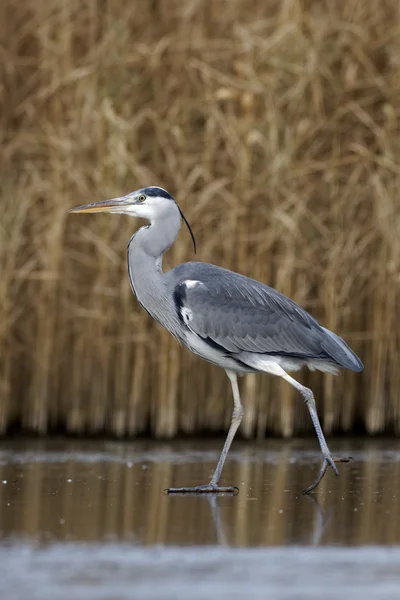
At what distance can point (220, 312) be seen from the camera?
754 centimetres

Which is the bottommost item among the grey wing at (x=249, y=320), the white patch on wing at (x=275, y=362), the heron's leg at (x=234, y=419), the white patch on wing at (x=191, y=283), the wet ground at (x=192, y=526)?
the wet ground at (x=192, y=526)

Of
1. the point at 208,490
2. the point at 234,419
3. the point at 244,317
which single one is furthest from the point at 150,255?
the point at 208,490

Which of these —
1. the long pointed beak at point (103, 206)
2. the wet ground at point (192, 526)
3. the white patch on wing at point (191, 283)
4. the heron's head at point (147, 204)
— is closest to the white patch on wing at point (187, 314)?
the white patch on wing at point (191, 283)

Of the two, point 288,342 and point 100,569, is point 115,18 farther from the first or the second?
point 100,569

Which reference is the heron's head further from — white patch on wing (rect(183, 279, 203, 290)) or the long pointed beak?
white patch on wing (rect(183, 279, 203, 290))

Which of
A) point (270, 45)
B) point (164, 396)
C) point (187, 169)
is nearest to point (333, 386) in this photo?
point (164, 396)

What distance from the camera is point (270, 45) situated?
9547 millimetres

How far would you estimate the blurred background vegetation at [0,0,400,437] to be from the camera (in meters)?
9.41

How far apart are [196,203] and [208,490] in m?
2.91

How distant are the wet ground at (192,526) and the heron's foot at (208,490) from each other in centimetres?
7

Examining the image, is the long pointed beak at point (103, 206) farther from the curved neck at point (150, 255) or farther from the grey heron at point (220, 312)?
the curved neck at point (150, 255)

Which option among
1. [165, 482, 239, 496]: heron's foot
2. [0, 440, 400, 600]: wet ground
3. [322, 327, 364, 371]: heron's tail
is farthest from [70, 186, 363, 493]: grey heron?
[0, 440, 400, 600]: wet ground

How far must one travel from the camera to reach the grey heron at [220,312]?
296 inches

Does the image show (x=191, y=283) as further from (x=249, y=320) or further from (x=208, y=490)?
(x=208, y=490)
